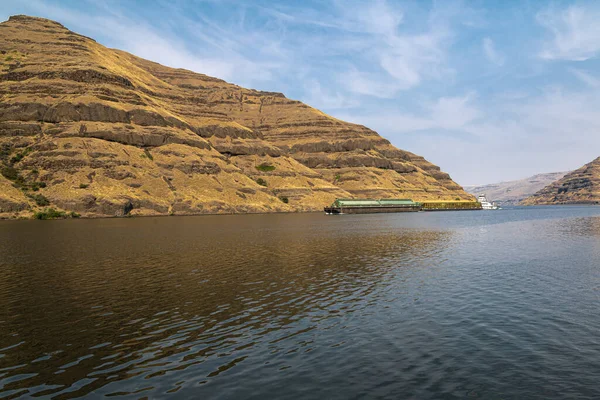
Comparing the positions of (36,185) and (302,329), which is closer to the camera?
(302,329)

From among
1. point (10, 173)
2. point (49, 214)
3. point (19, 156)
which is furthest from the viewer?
point (19, 156)

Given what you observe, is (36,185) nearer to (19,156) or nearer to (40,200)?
(40,200)

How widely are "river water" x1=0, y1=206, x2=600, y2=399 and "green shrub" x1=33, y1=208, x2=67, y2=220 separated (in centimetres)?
11528

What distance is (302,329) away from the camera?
23.5 metres

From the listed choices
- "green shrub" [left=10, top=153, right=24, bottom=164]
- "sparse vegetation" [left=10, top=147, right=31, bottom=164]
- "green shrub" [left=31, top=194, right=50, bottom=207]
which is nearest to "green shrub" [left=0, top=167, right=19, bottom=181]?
"green shrub" [left=10, top=153, right=24, bottom=164]

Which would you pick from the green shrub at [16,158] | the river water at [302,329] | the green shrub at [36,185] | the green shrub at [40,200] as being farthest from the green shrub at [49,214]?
the river water at [302,329]

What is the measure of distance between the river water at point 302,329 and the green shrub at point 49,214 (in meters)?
115

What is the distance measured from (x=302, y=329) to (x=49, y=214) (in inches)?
6133

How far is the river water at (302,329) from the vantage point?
53.6 ft

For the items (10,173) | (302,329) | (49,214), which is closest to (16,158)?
(10,173)

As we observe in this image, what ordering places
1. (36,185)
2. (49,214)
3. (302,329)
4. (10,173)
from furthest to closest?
1. (10,173)
2. (36,185)
3. (49,214)
4. (302,329)

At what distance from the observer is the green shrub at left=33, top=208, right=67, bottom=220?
14576 centimetres

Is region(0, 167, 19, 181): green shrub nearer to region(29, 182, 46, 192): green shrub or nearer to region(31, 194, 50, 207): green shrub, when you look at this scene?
region(29, 182, 46, 192): green shrub

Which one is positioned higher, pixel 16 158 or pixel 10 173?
pixel 16 158
